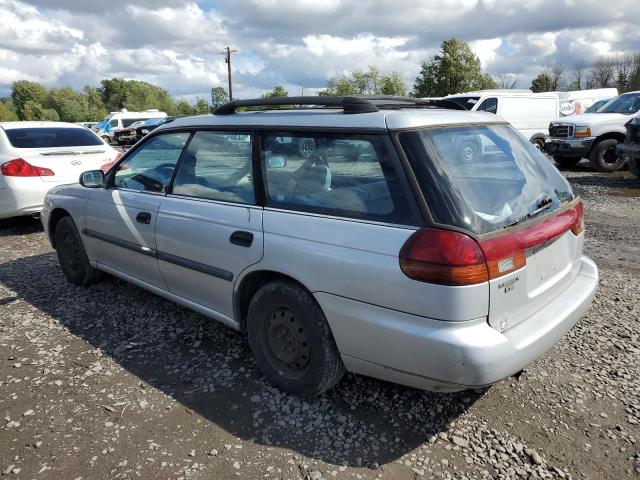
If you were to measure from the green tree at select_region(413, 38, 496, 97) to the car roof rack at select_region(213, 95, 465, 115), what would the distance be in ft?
133

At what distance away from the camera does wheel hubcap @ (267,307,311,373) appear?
113 inches

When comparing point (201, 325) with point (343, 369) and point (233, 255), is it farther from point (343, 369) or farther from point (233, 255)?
point (343, 369)

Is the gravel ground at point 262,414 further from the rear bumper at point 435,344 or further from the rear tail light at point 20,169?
the rear tail light at point 20,169

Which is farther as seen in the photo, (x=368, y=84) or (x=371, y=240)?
(x=368, y=84)

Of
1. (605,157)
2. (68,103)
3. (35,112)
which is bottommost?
(605,157)

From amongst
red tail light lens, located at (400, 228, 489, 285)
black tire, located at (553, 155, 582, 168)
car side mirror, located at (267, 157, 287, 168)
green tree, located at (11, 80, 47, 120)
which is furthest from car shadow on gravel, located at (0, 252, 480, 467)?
green tree, located at (11, 80, 47, 120)

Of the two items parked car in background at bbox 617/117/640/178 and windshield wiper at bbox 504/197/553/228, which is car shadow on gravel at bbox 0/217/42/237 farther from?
parked car in background at bbox 617/117/640/178

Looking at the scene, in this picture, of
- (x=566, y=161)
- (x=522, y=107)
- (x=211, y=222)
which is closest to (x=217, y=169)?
(x=211, y=222)

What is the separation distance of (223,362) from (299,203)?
1300 millimetres

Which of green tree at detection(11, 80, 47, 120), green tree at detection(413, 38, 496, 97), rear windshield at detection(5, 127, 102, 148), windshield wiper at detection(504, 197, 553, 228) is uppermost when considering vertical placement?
green tree at detection(11, 80, 47, 120)

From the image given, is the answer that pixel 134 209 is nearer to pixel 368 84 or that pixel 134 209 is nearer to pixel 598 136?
pixel 598 136

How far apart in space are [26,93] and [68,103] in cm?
1977

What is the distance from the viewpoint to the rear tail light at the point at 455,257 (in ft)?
7.25

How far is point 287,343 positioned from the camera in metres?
2.95
